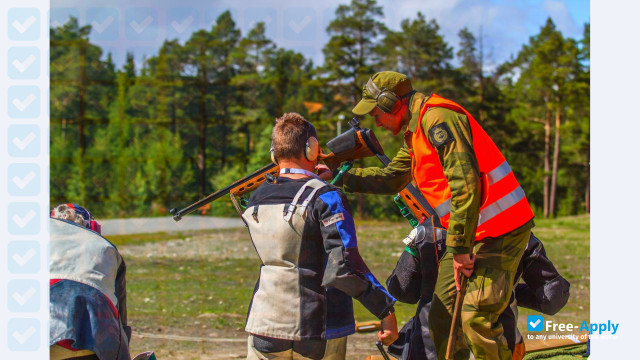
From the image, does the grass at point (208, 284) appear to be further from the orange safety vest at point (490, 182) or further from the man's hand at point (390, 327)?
the man's hand at point (390, 327)

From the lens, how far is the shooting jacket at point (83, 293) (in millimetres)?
3238

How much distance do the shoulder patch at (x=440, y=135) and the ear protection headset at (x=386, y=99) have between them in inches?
19.2

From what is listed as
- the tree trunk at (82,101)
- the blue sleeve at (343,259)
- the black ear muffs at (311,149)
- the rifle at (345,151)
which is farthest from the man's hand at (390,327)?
the tree trunk at (82,101)

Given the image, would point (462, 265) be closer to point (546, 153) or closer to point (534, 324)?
point (534, 324)

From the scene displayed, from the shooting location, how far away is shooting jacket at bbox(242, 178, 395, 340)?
3.32m

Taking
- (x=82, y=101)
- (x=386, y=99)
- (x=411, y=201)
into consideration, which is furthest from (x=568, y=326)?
(x=82, y=101)

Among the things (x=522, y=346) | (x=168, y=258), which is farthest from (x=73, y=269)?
(x=168, y=258)

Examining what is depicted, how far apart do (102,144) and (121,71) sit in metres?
3.54

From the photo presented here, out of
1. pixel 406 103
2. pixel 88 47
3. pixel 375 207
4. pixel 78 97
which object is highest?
pixel 88 47

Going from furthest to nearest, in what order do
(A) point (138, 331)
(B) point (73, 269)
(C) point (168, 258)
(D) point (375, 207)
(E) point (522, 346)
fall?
(D) point (375, 207) → (C) point (168, 258) → (A) point (138, 331) → (E) point (522, 346) → (B) point (73, 269)

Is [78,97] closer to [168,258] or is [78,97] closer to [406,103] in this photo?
[168,258]

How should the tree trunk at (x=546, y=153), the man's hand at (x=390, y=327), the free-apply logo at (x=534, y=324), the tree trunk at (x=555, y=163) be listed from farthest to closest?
the tree trunk at (x=546, y=153)
the tree trunk at (x=555, y=163)
the free-apply logo at (x=534, y=324)
the man's hand at (x=390, y=327)

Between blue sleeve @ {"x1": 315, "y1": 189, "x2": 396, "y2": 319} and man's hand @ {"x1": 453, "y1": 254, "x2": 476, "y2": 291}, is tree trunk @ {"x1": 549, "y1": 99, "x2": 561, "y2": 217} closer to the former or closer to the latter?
man's hand @ {"x1": 453, "y1": 254, "x2": 476, "y2": 291}

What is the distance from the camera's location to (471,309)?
388 centimetres
